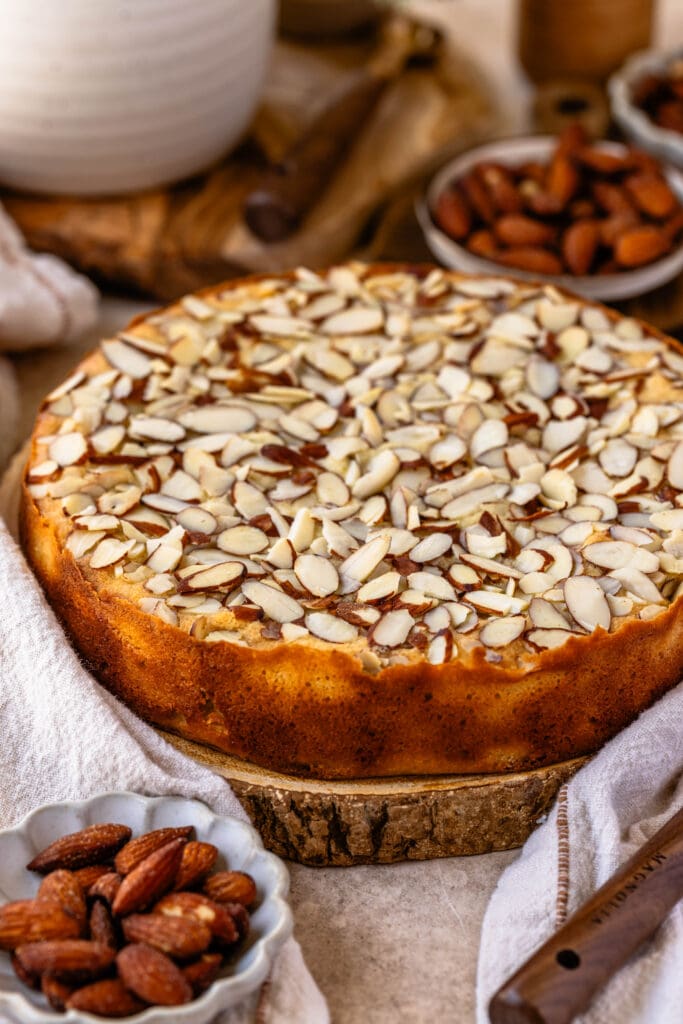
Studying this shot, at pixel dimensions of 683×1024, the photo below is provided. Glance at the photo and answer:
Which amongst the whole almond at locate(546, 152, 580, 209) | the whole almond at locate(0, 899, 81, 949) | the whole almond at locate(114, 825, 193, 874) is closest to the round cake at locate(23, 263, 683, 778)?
the whole almond at locate(114, 825, 193, 874)

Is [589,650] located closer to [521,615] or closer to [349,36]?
[521,615]

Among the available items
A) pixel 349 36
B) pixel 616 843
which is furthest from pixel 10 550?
pixel 349 36

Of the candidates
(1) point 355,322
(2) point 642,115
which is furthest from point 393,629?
(2) point 642,115

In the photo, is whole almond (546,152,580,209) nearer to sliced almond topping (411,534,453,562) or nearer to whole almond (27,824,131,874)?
sliced almond topping (411,534,453,562)

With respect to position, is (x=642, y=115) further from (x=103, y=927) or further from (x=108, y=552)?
(x=103, y=927)

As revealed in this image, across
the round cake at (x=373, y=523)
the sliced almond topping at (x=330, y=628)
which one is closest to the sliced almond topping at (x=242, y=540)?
the round cake at (x=373, y=523)
